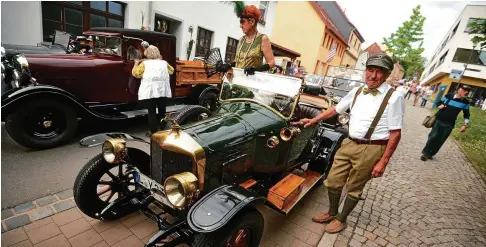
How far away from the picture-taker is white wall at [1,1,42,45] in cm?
655

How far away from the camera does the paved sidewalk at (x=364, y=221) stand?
99.8 inches

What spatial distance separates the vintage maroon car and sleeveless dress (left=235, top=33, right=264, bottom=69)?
2.51 m

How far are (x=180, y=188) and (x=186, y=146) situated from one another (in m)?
0.34

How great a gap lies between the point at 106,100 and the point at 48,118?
1.05 metres

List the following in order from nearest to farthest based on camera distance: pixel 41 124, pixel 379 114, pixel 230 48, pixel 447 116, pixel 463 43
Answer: pixel 379 114
pixel 41 124
pixel 447 116
pixel 230 48
pixel 463 43

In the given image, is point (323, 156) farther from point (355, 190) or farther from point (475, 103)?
point (475, 103)

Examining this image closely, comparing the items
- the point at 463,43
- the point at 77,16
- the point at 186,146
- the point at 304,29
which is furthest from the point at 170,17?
the point at 463,43

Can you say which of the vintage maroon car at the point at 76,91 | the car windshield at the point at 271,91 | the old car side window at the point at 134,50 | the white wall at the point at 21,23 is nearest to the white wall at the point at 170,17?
the white wall at the point at 21,23

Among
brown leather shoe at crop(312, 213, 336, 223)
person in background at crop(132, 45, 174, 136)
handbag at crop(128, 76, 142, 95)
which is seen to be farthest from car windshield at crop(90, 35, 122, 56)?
brown leather shoe at crop(312, 213, 336, 223)

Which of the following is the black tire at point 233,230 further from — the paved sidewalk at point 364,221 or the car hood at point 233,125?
the paved sidewalk at point 364,221

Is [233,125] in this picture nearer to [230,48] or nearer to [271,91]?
[271,91]

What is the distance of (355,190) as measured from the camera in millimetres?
2930

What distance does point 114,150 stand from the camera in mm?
2398

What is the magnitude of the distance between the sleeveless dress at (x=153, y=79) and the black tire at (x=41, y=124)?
1.24 meters
